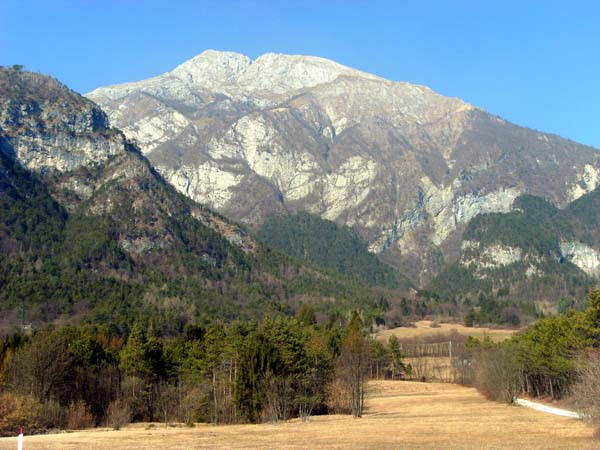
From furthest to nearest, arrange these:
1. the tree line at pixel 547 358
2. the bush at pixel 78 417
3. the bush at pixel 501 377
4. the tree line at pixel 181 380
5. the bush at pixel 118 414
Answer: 1. the bush at pixel 501 377
2. the tree line at pixel 547 358
3. the bush at pixel 118 414
4. the tree line at pixel 181 380
5. the bush at pixel 78 417

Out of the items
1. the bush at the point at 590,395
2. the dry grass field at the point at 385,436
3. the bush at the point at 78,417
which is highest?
the bush at the point at 590,395

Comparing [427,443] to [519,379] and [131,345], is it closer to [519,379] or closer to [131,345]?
[131,345]

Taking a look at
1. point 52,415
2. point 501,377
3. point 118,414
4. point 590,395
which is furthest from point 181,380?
point 590,395

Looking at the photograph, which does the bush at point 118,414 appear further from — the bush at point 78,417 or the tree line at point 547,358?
the tree line at point 547,358

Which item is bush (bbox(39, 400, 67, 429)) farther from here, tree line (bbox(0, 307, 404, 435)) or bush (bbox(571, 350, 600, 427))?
bush (bbox(571, 350, 600, 427))

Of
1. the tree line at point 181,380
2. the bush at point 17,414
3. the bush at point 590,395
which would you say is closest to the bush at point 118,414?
the tree line at point 181,380

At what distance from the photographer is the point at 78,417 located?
3548 inches

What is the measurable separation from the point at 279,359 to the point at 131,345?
90.6ft

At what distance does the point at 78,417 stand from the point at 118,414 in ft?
17.3

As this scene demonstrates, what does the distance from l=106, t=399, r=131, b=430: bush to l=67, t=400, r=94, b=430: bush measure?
2626 mm

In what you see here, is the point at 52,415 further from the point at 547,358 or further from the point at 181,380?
the point at 547,358

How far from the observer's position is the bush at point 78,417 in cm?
8944

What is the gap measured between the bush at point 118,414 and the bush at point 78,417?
2.63 meters

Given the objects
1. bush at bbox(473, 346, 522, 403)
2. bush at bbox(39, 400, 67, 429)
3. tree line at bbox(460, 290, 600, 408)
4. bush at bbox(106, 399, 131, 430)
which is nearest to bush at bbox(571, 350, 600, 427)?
tree line at bbox(460, 290, 600, 408)
